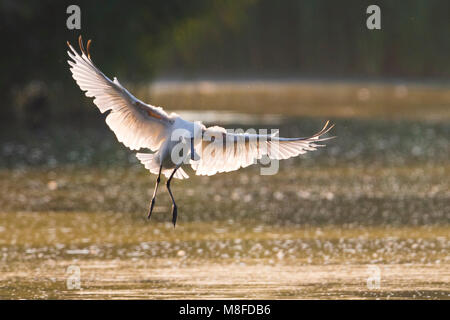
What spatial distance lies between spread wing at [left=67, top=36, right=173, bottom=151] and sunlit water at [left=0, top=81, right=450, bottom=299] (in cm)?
144

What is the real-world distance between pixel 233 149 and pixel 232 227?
3210 mm

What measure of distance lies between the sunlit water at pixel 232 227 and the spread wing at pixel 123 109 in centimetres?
144

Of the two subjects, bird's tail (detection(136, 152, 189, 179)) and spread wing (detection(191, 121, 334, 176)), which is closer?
spread wing (detection(191, 121, 334, 176))

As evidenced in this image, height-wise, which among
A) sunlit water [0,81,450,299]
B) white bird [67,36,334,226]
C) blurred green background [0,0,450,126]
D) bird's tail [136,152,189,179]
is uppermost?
blurred green background [0,0,450,126]

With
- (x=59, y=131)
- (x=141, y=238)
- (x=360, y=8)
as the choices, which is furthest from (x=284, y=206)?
(x=360, y=8)

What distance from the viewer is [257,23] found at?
192 feet

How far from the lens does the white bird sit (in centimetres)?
1152

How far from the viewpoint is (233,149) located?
11938 mm

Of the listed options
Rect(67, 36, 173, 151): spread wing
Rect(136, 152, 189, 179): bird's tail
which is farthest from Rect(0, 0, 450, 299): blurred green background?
Rect(67, 36, 173, 151): spread wing

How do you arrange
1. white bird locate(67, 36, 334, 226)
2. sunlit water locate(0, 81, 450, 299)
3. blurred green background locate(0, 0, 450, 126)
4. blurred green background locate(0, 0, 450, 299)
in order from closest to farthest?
sunlit water locate(0, 81, 450, 299) → white bird locate(67, 36, 334, 226) → blurred green background locate(0, 0, 450, 299) → blurred green background locate(0, 0, 450, 126)

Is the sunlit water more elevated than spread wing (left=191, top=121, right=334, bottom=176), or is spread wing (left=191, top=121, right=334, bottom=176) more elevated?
spread wing (left=191, top=121, right=334, bottom=176)

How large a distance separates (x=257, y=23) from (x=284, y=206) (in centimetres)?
4244

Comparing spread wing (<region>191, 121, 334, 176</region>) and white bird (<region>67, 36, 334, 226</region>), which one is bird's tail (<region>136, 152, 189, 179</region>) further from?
spread wing (<region>191, 121, 334, 176</region>)
